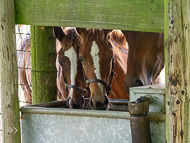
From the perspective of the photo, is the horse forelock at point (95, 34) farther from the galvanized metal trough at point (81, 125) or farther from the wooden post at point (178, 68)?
the wooden post at point (178, 68)

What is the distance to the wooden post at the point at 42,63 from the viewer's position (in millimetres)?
3285

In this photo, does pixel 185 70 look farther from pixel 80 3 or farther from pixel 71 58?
pixel 71 58

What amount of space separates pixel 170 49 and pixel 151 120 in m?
0.59

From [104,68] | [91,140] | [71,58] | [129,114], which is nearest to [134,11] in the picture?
[129,114]

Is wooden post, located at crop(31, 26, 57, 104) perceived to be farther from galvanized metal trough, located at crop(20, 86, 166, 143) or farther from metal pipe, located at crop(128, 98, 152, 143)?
metal pipe, located at crop(128, 98, 152, 143)

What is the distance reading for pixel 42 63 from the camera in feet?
10.9

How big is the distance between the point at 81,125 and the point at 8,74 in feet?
2.31

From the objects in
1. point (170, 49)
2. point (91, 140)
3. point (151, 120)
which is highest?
point (170, 49)

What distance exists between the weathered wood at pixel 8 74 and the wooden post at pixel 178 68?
1240 mm

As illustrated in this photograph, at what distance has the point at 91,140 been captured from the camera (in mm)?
2244

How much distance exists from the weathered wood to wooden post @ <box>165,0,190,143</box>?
4.07 feet

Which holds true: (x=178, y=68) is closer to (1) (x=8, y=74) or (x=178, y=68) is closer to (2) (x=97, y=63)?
(1) (x=8, y=74)

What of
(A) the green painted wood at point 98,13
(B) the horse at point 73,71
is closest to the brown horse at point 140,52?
(B) the horse at point 73,71

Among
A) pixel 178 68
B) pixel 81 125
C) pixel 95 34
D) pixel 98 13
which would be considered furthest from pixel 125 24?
pixel 95 34
